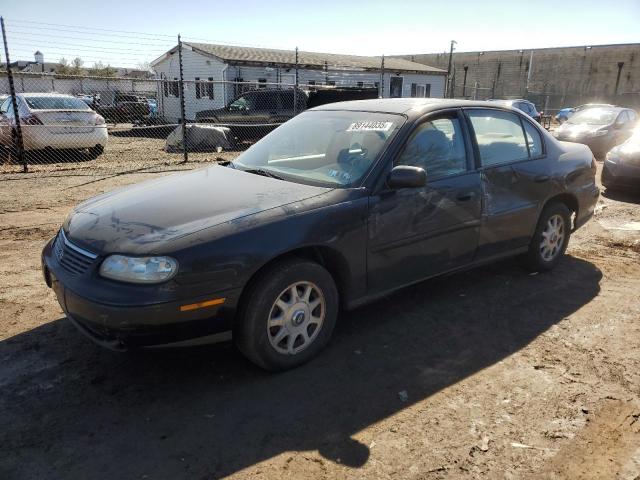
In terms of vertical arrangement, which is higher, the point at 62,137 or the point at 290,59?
the point at 290,59

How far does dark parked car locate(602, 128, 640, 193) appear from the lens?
907 centimetres

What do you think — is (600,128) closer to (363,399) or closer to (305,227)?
(305,227)

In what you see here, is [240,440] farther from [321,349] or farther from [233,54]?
[233,54]

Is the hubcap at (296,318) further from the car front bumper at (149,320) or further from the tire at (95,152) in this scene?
the tire at (95,152)

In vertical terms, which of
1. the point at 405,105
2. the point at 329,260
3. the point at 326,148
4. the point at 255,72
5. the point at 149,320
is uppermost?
the point at 255,72

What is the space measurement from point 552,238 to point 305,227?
3.04 m

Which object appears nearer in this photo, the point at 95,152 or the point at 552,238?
the point at 552,238

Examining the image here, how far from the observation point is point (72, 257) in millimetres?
3170

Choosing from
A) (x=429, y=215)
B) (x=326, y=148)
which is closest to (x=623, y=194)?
(x=429, y=215)

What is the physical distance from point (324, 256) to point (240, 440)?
4.14 ft

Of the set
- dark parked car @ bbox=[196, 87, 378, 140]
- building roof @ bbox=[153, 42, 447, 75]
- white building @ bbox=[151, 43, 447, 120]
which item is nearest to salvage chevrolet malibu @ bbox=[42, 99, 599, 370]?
dark parked car @ bbox=[196, 87, 378, 140]

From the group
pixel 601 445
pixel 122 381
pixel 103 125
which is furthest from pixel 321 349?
pixel 103 125

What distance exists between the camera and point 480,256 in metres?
4.41

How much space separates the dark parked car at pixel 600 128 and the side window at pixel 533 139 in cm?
1117
